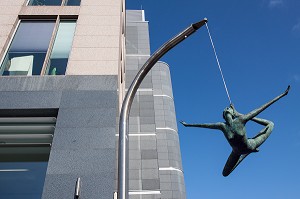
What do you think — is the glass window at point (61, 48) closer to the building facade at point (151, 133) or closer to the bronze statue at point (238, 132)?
the bronze statue at point (238, 132)

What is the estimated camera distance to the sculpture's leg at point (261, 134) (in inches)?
240

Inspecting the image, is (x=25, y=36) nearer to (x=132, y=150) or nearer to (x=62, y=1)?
(x=62, y=1)

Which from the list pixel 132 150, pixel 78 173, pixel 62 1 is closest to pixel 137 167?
pixel 132 150

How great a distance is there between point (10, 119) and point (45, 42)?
3388mm

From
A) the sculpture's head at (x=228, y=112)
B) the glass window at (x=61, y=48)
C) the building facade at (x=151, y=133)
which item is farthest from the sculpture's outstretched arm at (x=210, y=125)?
the building facade at (x=151, y=133)

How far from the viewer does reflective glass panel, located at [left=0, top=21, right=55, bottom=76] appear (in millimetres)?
9291

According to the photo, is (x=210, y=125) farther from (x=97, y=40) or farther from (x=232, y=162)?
(x=97, y=40)

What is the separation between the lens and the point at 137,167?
30.4 m

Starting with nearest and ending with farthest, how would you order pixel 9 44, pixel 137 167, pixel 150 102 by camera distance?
1. pixel 9 44
2. pixel 137 167
3. pixel 150 102

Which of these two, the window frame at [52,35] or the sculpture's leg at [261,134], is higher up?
the window frame at [52,35]

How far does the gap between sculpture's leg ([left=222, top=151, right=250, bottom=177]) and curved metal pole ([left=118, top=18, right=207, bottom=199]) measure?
282cm

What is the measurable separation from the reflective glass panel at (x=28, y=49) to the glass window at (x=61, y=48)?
0.99ft

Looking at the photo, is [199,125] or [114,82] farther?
[114,82]

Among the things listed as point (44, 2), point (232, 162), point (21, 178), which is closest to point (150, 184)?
point (21, 178)
